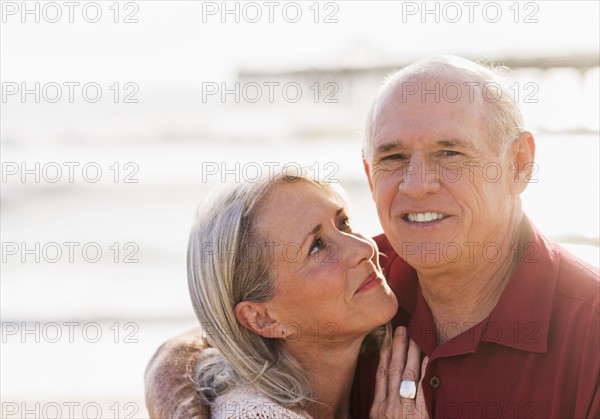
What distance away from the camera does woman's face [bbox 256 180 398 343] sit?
253cm

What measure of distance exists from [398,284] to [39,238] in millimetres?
7246

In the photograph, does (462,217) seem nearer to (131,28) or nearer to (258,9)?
(258,9)

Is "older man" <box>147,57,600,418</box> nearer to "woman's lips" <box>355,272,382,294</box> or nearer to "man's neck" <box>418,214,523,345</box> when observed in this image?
"man's neck" <box>418,214,523,345</box>

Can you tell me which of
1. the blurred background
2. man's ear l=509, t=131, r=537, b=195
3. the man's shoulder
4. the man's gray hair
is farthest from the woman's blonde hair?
the blurred background

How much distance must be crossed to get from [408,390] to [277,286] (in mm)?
482

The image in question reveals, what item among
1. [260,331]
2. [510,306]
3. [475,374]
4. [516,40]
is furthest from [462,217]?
[516,40]

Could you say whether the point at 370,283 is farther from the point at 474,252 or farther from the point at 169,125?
the point at 169,125

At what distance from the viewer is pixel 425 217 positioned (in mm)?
2496

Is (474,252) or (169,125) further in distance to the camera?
(169,125)

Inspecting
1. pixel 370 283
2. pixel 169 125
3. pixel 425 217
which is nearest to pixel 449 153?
pixel 425 217

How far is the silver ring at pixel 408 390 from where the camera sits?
250 centimetres

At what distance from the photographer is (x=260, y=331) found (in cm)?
261

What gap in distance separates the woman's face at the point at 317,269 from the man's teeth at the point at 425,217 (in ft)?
0.55

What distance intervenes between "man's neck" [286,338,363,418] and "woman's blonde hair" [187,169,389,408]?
2.2 inches
